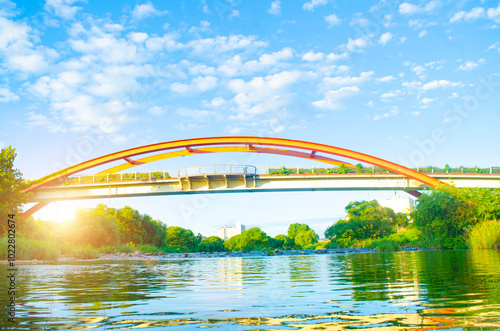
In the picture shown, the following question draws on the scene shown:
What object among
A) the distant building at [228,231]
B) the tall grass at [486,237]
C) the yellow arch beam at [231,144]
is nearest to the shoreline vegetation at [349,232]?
the tall grass at [486,237]

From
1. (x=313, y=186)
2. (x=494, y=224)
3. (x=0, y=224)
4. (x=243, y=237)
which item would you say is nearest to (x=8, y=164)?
(x=0, y=224)

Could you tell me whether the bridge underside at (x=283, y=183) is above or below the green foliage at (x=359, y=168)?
below

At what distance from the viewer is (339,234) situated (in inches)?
2320

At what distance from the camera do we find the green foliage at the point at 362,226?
58188 mm

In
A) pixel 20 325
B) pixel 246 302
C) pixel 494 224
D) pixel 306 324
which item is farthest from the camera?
pixel 494 224

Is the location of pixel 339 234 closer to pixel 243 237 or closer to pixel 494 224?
pixel 494 224

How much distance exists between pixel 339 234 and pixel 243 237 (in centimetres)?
6482

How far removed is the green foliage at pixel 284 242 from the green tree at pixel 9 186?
90864 mm

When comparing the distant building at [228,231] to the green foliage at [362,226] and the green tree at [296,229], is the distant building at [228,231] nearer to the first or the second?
the green tree at [296,229]

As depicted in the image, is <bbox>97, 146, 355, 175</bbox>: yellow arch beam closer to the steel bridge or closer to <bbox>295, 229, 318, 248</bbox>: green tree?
the steel bridge

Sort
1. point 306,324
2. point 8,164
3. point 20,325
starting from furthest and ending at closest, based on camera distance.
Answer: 1. point 8,164
2. point 20,325
3. point 306,324

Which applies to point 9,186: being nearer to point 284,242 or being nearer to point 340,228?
point 340,228

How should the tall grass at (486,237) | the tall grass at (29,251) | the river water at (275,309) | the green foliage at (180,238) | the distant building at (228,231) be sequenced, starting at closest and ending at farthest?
the river water at (275,309) → the tall grass at (29,251) → the tall grass at (486,237) → the green foliage at (180,238) → the distant building at (228,231)

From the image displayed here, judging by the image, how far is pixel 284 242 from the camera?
122250mm
